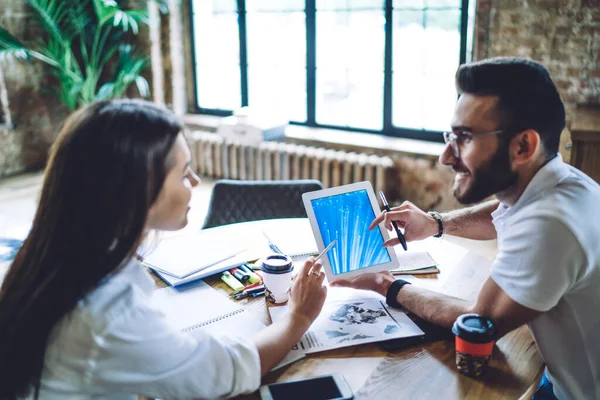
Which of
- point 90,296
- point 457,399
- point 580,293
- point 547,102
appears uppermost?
point 547,102

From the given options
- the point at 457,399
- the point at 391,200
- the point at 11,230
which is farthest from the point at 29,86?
the point at 457,399

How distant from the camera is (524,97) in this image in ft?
4.33

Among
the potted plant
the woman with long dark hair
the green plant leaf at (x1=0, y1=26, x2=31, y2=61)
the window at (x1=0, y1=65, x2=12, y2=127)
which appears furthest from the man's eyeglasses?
the window at (x1=0, y1=65, x2=12, y2=127)

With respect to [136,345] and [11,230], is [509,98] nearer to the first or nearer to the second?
[136,345]

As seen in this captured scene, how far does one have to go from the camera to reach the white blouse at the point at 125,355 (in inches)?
37.1

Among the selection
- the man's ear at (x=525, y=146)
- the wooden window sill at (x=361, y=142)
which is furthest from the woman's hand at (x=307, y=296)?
the wooden window sill at (x=361, y=142)

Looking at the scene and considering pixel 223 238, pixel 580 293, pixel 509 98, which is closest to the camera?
pixel 580 293

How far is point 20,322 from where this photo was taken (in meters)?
0.95

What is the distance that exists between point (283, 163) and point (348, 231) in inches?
122

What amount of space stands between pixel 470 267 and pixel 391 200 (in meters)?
2.51

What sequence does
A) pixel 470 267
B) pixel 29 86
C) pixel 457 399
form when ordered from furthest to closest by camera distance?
pixel 29 86, pixel 470 267, pixel 457 399

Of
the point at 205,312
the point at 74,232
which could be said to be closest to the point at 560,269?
the point at 205,312

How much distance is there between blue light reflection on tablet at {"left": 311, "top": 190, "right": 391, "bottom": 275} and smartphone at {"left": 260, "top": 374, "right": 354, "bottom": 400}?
0.39 metres

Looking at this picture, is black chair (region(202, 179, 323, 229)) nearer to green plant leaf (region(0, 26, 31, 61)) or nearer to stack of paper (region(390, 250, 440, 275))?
stack of paper (region(390, 250, 440, 275))
